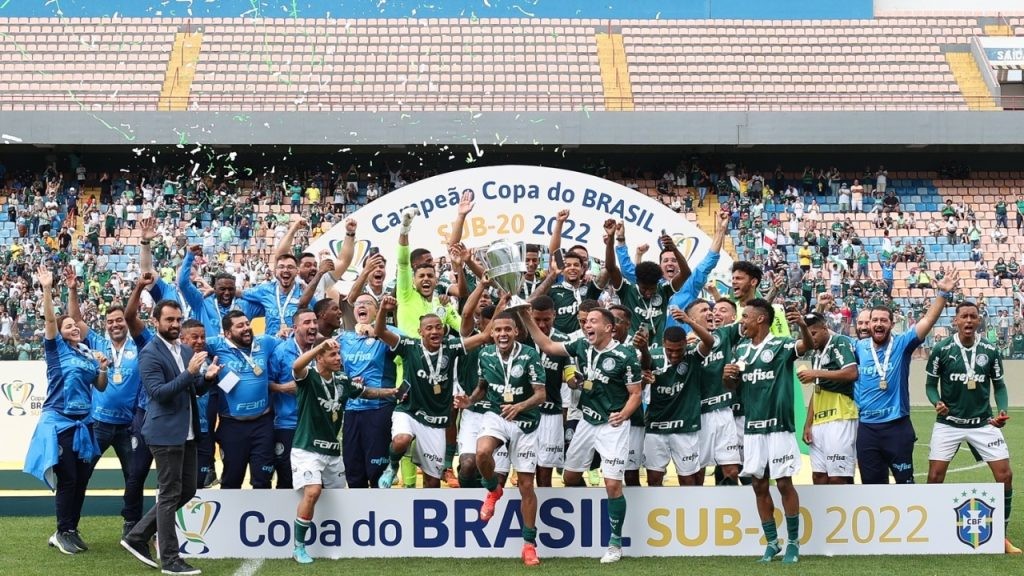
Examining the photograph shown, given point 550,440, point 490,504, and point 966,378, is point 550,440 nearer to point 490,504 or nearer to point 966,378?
point 490,504

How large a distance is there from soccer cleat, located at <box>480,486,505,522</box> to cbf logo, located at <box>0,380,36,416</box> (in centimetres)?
973

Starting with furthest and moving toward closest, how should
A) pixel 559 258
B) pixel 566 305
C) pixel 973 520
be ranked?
pixel 559 258, pixel 566 305, pixel 973 520

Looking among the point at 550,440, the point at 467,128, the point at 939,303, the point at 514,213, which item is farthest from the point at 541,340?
the point at 467,128

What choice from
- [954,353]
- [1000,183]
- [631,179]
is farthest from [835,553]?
[1000,183]

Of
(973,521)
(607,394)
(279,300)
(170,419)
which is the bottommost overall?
(973,521)

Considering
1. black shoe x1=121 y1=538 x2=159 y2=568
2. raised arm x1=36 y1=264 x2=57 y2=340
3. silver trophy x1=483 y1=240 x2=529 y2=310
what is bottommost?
black shoe x1=121 y1=538 x2=159 y2=568

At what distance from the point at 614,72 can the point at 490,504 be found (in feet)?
86.1

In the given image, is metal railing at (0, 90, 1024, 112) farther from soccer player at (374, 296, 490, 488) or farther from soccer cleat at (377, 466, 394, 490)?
soccer cleat at (377, 466, 394, 490)

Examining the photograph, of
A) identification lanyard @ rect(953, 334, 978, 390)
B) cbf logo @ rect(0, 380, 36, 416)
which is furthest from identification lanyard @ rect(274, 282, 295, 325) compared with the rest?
cbf logo @ rect(0, 380, 36, 416)

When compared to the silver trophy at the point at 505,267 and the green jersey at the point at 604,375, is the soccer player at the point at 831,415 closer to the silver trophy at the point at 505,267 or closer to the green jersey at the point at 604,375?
the green jersey at the point at 604,375

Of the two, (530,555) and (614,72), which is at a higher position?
(614,72)

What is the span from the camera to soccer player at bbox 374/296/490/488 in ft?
28.1

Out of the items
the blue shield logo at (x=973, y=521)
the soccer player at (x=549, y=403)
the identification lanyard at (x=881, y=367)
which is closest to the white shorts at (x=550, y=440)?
the soccer player at (x=549, y=403)

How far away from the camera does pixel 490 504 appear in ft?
25.9
